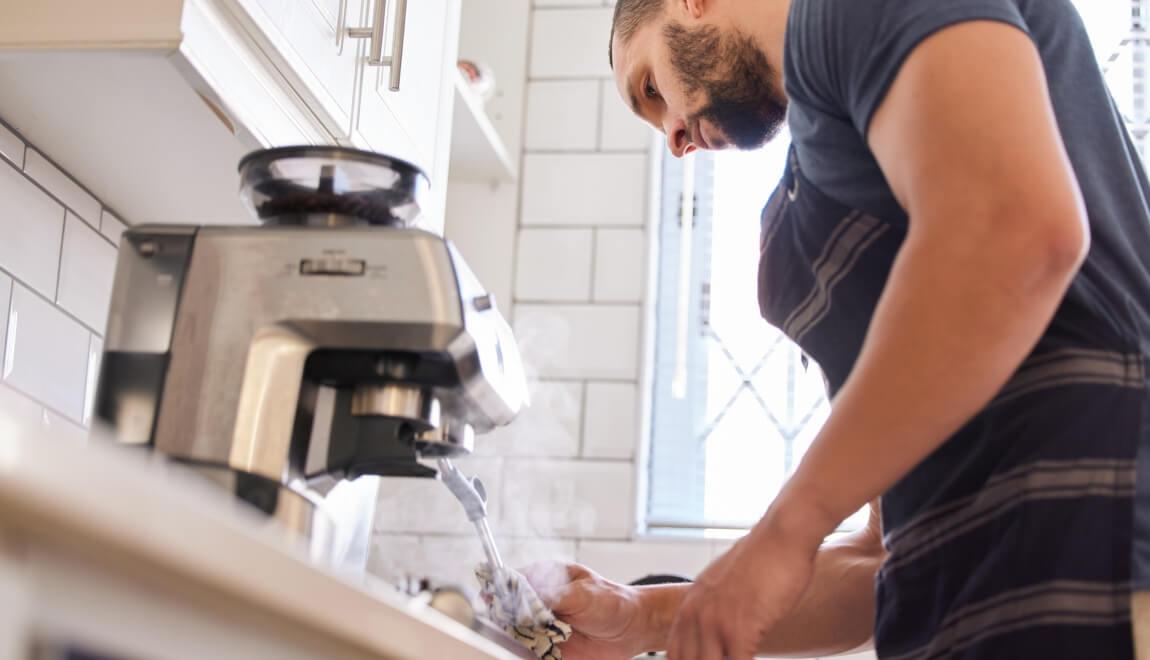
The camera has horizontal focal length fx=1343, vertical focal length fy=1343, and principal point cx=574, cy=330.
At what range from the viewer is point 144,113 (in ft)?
4.59

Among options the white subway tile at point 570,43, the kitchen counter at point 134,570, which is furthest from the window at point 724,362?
the kitchen counter at point 134,570

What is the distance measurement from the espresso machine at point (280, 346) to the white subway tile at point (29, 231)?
1.92ft

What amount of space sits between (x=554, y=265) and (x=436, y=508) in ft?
1.70

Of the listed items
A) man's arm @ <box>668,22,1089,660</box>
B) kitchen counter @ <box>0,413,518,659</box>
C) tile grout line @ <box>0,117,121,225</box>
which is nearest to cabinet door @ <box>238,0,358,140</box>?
tile grout line @ <box>0,117,121,225</box>

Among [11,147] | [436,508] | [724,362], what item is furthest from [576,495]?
[11,147]

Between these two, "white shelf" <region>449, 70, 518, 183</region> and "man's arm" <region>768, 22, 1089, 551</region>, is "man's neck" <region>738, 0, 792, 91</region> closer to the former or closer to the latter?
"man's arm" <region>768, 22, 1089, 551</region>

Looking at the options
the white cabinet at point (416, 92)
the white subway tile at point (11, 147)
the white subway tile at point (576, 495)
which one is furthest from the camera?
the white subway tile at point (576, 495)

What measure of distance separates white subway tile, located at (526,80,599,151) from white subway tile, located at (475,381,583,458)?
1.63ft

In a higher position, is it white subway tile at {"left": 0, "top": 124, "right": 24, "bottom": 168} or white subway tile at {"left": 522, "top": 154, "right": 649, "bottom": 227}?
white subway tile at {"left": 522, "top": 154, "right": 649, "bottom": 227}

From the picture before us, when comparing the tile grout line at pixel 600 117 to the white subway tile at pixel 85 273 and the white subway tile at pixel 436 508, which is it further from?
the white subway tile at pixel 85 273

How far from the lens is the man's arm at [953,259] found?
0.83 m

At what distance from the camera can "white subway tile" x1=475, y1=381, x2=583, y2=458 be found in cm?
251

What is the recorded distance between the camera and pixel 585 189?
8.70ft

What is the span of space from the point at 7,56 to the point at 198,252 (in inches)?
17.8
